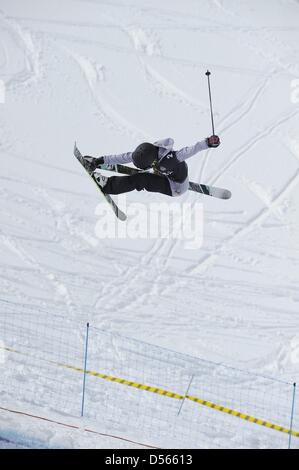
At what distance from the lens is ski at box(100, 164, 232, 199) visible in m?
12.0

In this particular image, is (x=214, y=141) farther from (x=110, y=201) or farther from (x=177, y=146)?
(x=177, y=146)

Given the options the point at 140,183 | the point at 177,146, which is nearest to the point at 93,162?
the point at 140,183

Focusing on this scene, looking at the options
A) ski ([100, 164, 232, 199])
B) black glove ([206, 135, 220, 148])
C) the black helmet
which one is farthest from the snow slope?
black glove ([206, 135, 220, 148])

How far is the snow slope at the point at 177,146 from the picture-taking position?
11141 mm

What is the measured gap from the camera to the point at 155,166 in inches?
433

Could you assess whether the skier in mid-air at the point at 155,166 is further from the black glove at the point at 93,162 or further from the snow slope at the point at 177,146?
the snow slope at the point at 177,146

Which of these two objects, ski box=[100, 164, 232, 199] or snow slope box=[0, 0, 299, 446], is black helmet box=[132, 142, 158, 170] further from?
snow slope box=[0, 0, 299, 446]

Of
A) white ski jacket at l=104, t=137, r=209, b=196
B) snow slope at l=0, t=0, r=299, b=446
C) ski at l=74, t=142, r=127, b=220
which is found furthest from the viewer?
ski at l=74, t=142, r=127, b=220

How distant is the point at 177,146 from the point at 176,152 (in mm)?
3092

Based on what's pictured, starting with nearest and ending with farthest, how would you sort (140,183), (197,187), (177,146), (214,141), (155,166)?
(214,141)
(155,166)
(140,183)
(197,187)
(177,146)

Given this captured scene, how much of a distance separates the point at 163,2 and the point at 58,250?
259 inches

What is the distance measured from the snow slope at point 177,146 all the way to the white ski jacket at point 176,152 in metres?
0.98
